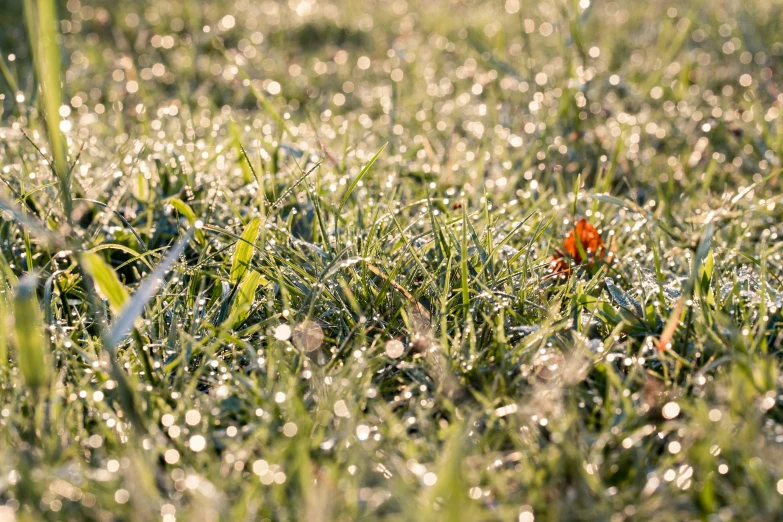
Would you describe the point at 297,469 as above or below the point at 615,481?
above

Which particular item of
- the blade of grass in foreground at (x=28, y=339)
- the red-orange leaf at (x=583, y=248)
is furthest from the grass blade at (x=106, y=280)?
the red-orange leaf at (x=583, y=248)

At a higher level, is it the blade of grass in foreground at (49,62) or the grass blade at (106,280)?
the blade of grass in foreground at (49,62)

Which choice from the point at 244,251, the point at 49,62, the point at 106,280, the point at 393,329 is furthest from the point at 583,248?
the point at 49,62

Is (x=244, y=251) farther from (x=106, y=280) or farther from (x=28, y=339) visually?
(x=28, y=339)

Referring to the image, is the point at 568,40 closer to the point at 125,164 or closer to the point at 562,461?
the point at 125,164

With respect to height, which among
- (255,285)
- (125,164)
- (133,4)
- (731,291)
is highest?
(133,4)

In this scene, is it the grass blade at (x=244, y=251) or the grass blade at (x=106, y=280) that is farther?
the grass blade at (x=244, y=251)

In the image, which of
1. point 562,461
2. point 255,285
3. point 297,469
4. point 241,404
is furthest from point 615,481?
point 255,285

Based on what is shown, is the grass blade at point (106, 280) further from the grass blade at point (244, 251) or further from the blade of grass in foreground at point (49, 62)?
the grass blade at point (244, 251)

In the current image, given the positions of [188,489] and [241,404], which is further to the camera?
[241,404]
